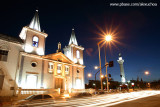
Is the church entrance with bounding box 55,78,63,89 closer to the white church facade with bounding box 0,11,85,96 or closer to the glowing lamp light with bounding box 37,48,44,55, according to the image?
the white church facade with bounding box 0,11,85,96

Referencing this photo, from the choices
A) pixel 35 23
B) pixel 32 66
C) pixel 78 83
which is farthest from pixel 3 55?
pixel 78 83

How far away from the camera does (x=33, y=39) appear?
84.2 ft

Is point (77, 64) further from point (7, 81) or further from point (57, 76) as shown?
point (7, 81)

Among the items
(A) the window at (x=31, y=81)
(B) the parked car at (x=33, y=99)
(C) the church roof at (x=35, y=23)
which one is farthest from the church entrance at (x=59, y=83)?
(B) the parked car at (x=33, y=99)

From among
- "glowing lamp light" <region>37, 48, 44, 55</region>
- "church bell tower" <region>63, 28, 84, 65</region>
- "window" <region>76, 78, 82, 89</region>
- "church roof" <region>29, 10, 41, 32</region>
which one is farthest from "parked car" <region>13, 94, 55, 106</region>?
"church bell tower" <region>63, 28, 84, 65</region>

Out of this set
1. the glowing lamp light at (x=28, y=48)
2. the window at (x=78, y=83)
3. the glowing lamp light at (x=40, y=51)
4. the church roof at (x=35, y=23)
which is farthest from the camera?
the window at (x=78, y=83)

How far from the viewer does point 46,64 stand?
82.8ft

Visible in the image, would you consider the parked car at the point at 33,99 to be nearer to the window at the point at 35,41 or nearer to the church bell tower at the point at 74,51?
the window at the point at 35,41

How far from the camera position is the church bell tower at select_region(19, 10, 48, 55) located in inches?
955

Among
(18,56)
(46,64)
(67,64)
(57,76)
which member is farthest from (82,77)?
(18,56)

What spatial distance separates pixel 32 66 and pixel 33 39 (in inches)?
251

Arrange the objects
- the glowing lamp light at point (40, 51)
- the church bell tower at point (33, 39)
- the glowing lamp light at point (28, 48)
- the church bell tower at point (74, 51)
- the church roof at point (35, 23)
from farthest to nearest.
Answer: the church bell tower at point (74, 51)
the church roof at point (35, 23)
the glowing lamp light at point (40, 51)
the church bell tower at point (33, 39)
the glowing lamp light at point (28, 48)

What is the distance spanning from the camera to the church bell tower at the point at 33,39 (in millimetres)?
24259

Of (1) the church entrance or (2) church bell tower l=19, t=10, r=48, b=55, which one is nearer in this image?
(2) church bell tower l=19, t=10, r=48, b=55
